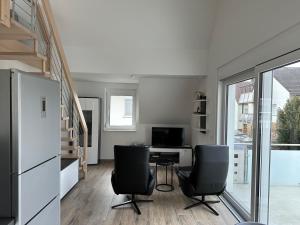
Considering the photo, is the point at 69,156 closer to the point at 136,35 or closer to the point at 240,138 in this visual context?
the point at 136,35

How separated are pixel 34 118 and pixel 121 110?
527cm

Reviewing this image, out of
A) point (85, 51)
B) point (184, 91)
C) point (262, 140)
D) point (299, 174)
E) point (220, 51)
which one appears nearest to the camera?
point (299, 174)

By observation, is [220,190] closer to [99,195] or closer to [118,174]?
[118,174]

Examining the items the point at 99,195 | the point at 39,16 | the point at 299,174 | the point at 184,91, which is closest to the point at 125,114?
the point at 184,91

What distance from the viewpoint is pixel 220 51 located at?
409cm

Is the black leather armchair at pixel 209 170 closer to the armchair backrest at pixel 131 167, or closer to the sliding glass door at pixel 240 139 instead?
the sliding glass door at pixel 240 139

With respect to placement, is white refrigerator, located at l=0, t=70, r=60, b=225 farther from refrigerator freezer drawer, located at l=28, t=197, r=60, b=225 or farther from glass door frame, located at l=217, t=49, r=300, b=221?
glass door frame, located at l=217, t=49, r=300, b=221

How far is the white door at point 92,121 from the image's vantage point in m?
6.34

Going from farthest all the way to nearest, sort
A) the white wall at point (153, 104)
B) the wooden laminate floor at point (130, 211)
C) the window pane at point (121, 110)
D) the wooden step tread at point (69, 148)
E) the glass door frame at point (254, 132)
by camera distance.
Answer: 1. the window pane at point (121, 110)
2. the white wall at point (153, 104)
3. the wooden step tread at point (69, 148)
4. the wooden laminate floor at point (130, 211)
5. the glass door frame at point (254, 132)

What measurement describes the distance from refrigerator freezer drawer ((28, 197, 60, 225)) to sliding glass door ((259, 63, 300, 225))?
7.36 ft

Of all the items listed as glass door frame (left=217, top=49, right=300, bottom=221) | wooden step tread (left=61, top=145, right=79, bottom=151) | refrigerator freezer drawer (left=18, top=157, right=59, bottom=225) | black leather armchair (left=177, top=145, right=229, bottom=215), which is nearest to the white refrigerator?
refrigerator freezer drawer (left=18, top=157, right=59, bottom=225)

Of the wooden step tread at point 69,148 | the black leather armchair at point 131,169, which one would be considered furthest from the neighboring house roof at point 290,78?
the wooden step tread at point 69,148

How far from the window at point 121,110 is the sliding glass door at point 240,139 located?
337cm

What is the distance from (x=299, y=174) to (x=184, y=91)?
3.81 meters
